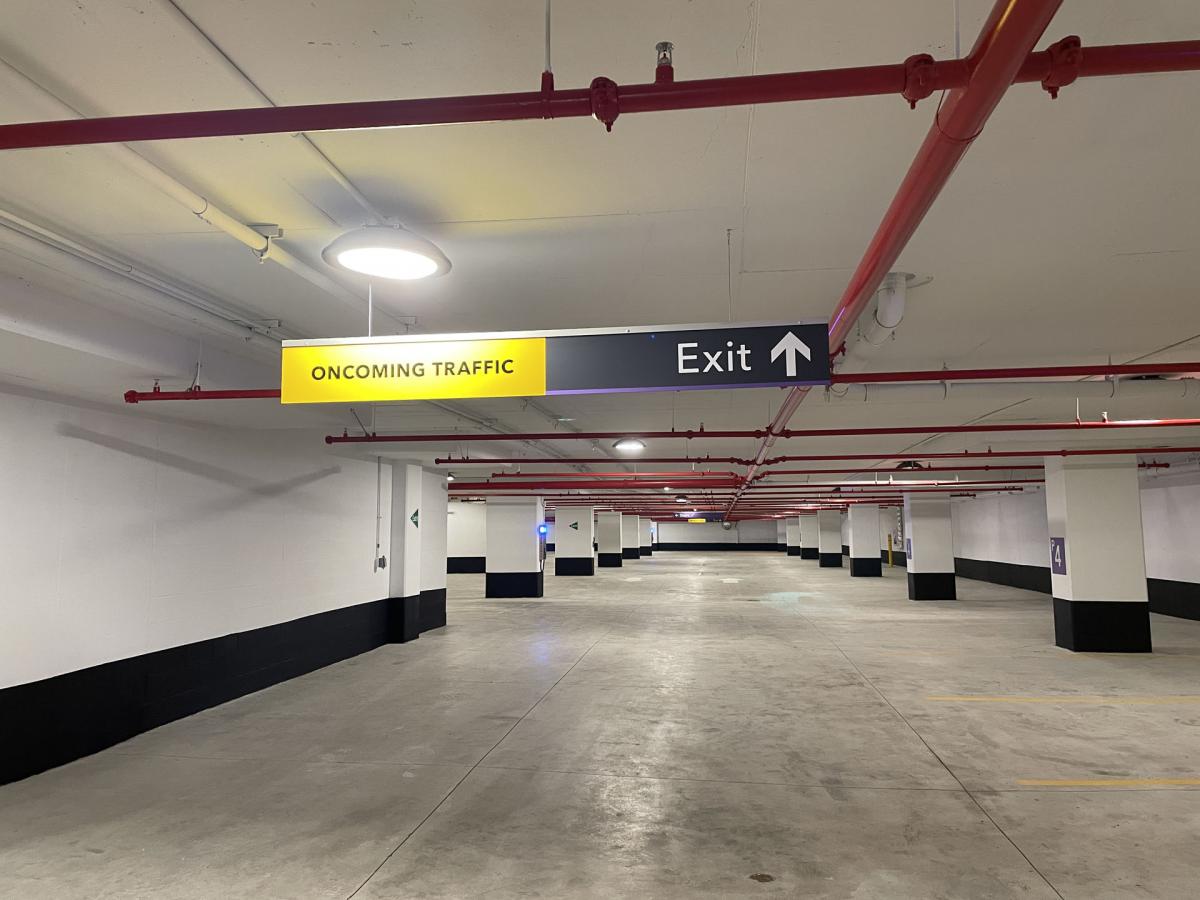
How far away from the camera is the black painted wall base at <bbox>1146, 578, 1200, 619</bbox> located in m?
Answer: 13.5

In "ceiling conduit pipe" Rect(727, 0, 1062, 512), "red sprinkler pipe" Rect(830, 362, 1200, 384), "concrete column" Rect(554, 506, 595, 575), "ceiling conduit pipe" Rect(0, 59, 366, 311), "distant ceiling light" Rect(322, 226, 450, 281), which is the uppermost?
"ceiling conduit pipe" Rect(0, 59, 366, 311)

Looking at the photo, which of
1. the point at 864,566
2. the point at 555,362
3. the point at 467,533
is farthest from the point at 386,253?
the point at 467,533

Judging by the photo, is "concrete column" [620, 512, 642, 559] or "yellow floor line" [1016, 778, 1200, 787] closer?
"yellow floor line" [1016, 778, 1200, 787]

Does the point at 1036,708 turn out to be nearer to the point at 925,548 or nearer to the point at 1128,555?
the point at 1128,555

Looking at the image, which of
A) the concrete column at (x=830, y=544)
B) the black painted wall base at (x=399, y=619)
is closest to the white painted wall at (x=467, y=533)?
the concrete column at (x=830, y=544)

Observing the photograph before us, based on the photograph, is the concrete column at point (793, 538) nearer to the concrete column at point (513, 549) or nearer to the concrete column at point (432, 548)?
the concrete column at point (513, 549)

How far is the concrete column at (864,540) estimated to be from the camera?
82.4 ft

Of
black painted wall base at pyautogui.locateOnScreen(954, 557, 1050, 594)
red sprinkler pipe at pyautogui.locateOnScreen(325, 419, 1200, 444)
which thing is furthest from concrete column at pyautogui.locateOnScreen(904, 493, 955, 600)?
red sprinkler pipe at pyautogui.locateOnScreen(325, 419, 1200, 444)

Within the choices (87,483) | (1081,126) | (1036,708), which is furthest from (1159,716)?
(87,483)

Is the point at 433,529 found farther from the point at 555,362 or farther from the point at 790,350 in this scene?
the point at 790,350

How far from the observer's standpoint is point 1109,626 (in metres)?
10.1

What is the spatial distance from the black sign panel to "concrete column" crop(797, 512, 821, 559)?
36275mm

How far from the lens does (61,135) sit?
2031mm

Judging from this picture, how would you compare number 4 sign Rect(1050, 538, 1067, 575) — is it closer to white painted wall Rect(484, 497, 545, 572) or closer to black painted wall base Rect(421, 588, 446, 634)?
black painted wall base Rect(421, 588, 446, 634)
